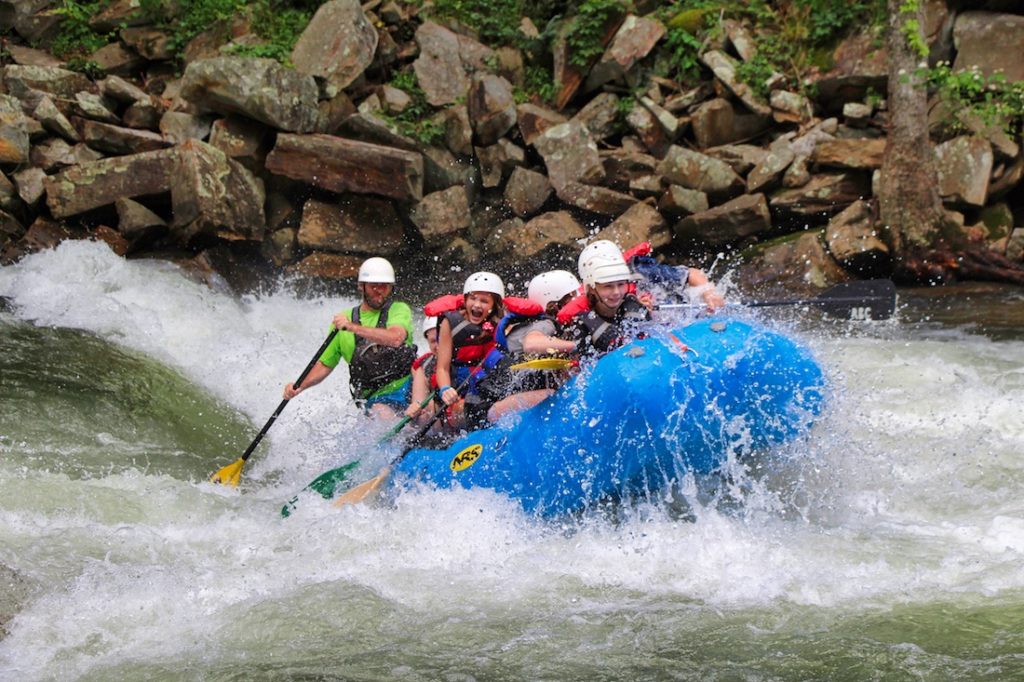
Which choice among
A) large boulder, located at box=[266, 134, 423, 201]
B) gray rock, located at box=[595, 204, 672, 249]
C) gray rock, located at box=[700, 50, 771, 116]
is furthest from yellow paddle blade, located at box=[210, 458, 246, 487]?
gray rock, located at box=[700, 50, 771, 116]

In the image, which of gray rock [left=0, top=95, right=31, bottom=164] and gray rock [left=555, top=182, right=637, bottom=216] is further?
gray rock [left=555, top=182, right=637, bottom=216]

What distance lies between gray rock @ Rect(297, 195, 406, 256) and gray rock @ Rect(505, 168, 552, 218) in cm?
131

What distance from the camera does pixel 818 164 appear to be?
10492 mm

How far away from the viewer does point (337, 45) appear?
1162cm

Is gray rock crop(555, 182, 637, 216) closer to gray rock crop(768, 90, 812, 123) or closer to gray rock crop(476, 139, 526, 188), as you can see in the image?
gray rock crop(476, 139, 526, 188)

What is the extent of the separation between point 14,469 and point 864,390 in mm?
5569

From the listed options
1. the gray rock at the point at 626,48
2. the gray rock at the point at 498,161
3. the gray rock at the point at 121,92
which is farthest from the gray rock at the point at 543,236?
the gray rock at the point at 121,92

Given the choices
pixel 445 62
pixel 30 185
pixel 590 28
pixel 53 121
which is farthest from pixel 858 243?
pixel 53 121

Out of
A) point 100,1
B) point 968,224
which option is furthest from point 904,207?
point 100,1

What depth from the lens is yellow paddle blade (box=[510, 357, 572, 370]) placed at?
509cm

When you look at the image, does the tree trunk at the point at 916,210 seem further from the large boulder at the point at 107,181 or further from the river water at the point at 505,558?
the large boulder at the point at 107,181

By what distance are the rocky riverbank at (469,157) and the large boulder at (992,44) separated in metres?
0.02

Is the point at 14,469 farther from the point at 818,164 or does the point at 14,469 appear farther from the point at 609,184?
the point at 818,164

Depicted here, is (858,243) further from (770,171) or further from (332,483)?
(332,483)
